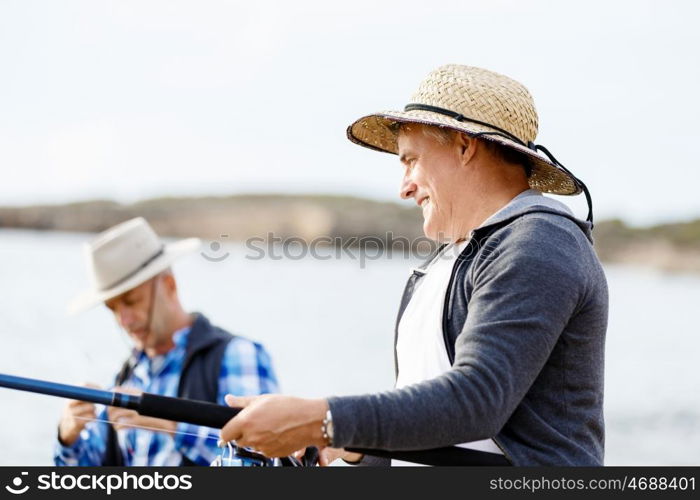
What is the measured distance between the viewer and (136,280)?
4.18 meters

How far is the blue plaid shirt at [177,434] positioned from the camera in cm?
355

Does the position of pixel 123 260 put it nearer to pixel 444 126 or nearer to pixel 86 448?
pixel 86 448

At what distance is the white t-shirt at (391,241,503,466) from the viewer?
1980mm

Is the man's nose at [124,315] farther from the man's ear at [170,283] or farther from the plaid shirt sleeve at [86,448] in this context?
the plaid shirt sleeve at [86,448]

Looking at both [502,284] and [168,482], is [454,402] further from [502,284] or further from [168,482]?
[168,482]

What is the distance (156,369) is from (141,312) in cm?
30

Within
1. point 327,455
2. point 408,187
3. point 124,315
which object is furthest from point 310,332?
point 408,187

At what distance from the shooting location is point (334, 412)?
1734 millimetres

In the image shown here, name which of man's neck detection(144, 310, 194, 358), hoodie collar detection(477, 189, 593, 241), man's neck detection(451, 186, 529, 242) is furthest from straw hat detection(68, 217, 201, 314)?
hoodie collar detection(477, 189, 593, 241)

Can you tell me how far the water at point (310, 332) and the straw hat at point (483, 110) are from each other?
321 cm

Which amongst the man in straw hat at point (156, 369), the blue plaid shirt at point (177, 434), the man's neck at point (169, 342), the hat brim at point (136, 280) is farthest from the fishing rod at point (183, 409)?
the hat brim at point (136, 280)

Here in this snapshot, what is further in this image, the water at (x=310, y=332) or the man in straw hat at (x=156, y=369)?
the water at (x=310, y=332)

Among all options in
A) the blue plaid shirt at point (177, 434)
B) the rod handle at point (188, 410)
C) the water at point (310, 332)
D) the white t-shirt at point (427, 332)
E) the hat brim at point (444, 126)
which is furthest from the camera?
the water at point (310, 332)

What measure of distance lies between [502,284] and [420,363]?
30 cm
